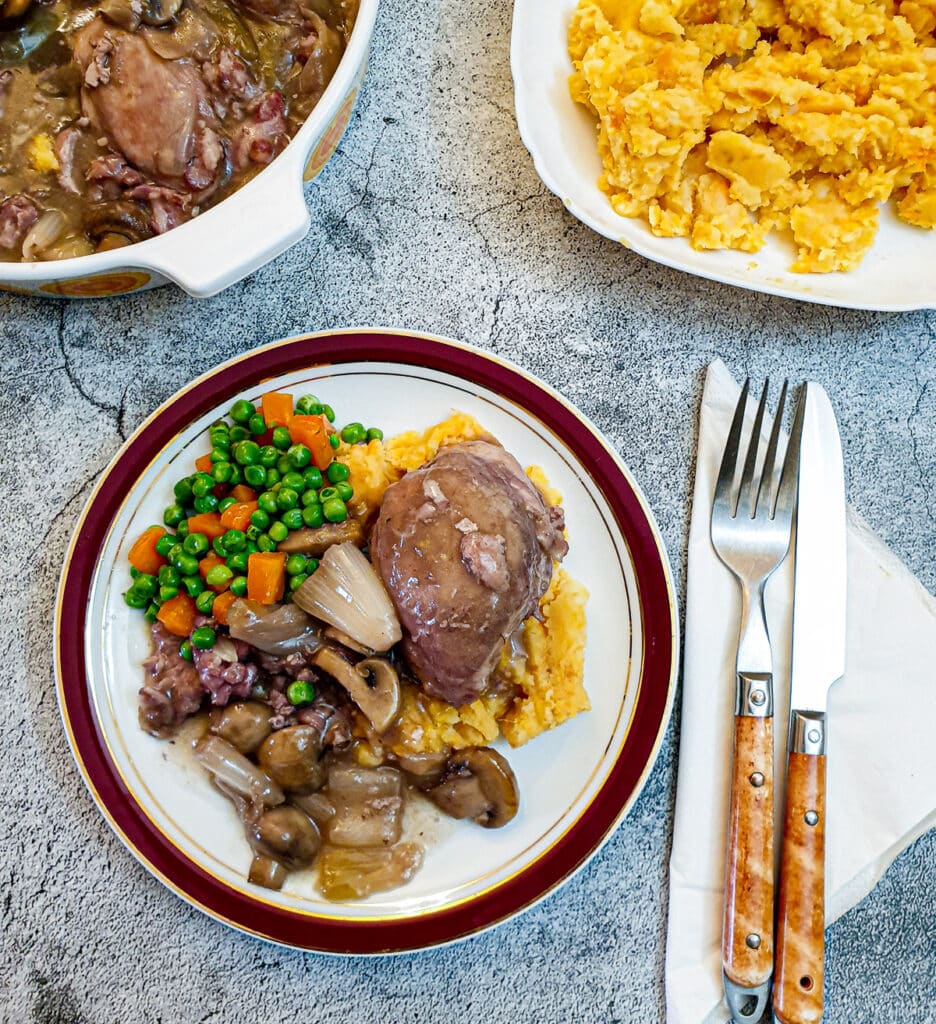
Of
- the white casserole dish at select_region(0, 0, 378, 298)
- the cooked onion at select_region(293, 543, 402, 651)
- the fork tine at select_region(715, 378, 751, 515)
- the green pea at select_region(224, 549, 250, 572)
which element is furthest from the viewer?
the fork tine at select_region(715, 378, 751, 515)

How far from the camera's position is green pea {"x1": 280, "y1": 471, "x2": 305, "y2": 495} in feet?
7.88

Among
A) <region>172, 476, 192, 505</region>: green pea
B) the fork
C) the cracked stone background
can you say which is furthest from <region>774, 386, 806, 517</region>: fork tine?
<region>172, 476, 192, 505</region>: green pea

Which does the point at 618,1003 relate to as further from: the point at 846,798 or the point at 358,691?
the point at 358,691

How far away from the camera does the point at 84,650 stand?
2.39 metres

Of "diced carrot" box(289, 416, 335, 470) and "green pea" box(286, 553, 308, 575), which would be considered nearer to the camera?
"green pea" box(286, 553, 308, 575)

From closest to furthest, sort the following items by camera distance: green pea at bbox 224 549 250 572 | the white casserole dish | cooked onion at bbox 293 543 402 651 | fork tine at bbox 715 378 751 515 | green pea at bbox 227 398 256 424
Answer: the white casserole dish → cooked onion at bbox 293 543 402 651 → green pea at bbox 224 549 250 572 → green pea at bbox 227 398 256 424 → fork tine at bbox 715 378 751 515

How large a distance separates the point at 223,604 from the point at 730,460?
4.91 feet

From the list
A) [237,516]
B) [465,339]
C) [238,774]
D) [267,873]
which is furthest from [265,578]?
[465,339]

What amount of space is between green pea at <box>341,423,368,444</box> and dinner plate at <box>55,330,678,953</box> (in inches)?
2.9

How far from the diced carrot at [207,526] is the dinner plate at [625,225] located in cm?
135

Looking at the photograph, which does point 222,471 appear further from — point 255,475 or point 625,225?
point 625,225

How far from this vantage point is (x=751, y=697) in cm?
245

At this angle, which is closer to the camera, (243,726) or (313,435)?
(243,726)

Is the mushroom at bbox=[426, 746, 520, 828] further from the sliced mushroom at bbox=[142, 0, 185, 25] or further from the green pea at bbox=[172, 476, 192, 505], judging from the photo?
the sliced mushroom at bbox=[142, 0, 185, 25]
